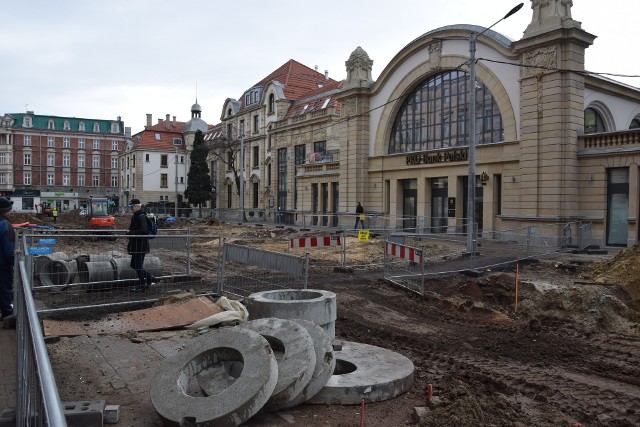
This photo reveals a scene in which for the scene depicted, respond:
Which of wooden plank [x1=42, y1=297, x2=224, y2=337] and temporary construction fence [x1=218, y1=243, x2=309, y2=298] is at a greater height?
temporary construction fence [x1=218, y1=243, x2=309, y2=298]

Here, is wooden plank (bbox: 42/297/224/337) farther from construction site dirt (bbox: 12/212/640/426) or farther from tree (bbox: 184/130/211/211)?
tree (bbox: 184/130/211/211)

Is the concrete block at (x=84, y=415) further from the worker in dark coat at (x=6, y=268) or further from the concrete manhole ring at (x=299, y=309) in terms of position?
the worker in dark coat at (x=6, y=268)

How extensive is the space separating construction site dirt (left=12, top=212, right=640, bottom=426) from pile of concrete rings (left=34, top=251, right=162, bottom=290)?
2526 mm

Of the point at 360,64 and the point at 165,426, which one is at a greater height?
the point at 360,64

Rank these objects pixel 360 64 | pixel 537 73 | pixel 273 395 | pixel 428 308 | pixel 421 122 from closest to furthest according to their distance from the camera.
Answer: pixel 273 395 → pixel 428 308 → pixel 537 73 → pixel 421 122 → pixel 360 64

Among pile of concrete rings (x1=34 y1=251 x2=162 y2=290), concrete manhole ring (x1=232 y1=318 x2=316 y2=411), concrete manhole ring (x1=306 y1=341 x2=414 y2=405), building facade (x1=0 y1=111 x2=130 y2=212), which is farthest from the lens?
building facade (x1=0 y1=111 x2=130 y2=212)

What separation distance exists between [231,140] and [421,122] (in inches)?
1338

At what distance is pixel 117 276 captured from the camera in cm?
1039

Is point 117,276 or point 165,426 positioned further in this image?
point 117,276

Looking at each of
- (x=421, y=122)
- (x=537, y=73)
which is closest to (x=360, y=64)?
(x=421, y=122)

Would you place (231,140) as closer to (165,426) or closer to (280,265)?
(280,265)

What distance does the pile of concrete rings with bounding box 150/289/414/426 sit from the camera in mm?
4754

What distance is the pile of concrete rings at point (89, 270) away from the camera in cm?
995

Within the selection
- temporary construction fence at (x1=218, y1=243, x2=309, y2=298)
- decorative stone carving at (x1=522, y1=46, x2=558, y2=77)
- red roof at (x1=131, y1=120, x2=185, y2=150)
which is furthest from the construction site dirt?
red roof at (x1=131, y1=120, x2=185, y2=150)
